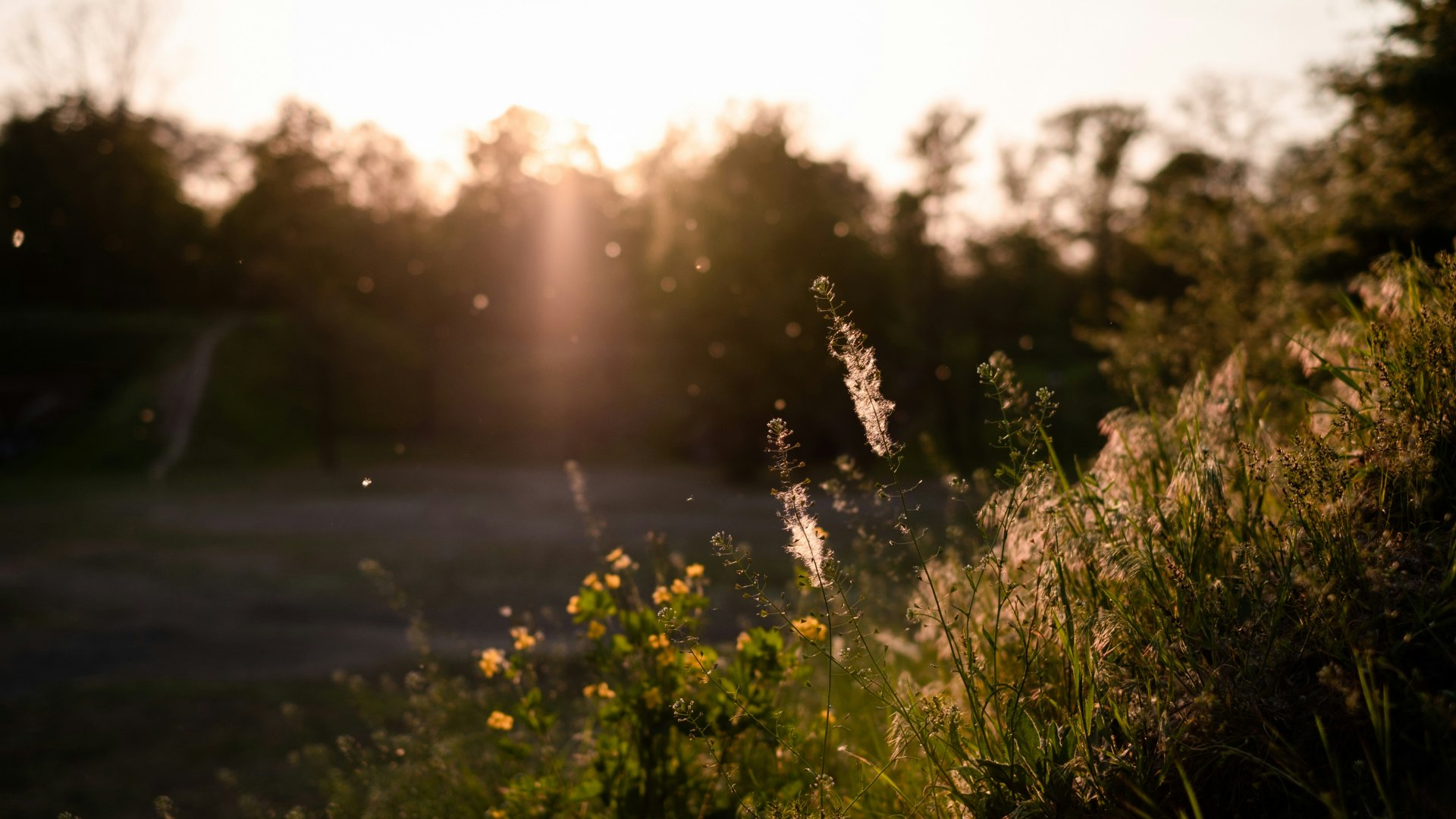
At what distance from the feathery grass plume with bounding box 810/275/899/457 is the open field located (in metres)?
3.86

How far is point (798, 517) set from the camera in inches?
98.4

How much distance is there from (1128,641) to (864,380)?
1.11 meters

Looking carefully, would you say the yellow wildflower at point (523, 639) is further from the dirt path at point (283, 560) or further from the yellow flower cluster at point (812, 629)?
the dirt path at point (283, 560)

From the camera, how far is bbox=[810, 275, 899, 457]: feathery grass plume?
2451 mm

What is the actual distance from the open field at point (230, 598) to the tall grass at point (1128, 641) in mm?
2305

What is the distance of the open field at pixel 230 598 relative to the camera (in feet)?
20.0

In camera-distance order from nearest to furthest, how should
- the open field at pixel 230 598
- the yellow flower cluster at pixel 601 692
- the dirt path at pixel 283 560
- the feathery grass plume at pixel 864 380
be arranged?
the feathery grass plume at pixel 864 380 → the yellow flower cluster at pixel 601 692 → the open field at pixel 230 598 → the dirt path at pixel 283 560

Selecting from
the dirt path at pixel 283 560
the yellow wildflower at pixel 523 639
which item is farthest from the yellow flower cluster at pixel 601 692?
the dirt path at pixel 283 560

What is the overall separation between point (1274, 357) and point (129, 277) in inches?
1678

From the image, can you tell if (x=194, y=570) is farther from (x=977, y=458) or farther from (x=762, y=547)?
(x=977, y=458)

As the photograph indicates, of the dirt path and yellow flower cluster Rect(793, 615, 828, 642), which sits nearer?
yellow flower cluster Rect(793, 615, 828, 642)

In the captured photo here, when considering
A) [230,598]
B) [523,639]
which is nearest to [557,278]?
[230,598]

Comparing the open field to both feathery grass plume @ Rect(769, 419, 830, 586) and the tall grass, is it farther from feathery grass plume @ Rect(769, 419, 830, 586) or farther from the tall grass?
feathery grass plume @ Rect(769, 419, 830, 586)

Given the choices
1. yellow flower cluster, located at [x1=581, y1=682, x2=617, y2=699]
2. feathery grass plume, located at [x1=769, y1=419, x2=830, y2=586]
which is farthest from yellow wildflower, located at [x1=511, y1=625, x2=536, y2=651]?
feathery grass plume, located at [x1=769, y1=419, x2=830, y2=586]
